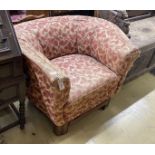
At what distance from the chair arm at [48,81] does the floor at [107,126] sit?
29 centimetres

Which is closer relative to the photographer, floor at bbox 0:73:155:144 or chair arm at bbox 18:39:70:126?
chair arm at bbox 18:39:70:126

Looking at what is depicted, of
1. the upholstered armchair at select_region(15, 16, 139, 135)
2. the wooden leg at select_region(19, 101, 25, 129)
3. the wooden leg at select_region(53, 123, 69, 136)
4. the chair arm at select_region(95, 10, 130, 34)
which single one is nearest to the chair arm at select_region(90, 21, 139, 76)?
the upholstered armchair at select_region(15, 16, 139, 135)

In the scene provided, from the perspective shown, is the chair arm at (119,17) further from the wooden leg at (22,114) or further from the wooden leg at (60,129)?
the wooden leg at (22,114)

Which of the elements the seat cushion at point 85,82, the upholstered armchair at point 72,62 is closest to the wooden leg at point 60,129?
the upholstered armchair at point 72,62

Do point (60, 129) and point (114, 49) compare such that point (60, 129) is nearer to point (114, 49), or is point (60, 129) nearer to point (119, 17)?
point (114, 49)

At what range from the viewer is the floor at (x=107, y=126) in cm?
169

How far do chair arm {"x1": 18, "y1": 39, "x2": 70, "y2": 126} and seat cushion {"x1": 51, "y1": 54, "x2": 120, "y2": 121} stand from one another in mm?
88

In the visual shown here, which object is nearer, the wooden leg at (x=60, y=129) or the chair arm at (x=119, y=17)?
the wooden leg at (x=60, y=129)

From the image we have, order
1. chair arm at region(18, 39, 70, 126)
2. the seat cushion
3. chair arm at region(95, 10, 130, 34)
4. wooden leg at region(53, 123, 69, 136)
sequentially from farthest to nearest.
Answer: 1. chair arm at region(95, 10, 130, 34)
2. wooden leg at region(53, 123, 69, 136)
3. the seat cushion
4. chair arm at region(18, 39, 70, 126)

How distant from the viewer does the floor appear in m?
1.69

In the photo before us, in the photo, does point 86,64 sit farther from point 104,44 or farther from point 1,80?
point 1,80

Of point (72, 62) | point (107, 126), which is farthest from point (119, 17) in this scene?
point (107, 126)

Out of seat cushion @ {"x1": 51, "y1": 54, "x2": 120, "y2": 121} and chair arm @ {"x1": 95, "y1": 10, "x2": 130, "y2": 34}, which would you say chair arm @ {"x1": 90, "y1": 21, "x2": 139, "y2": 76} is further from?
chair arm @ {"x1": 95, "y1": 10, "x2": 130, "y2": 34}
